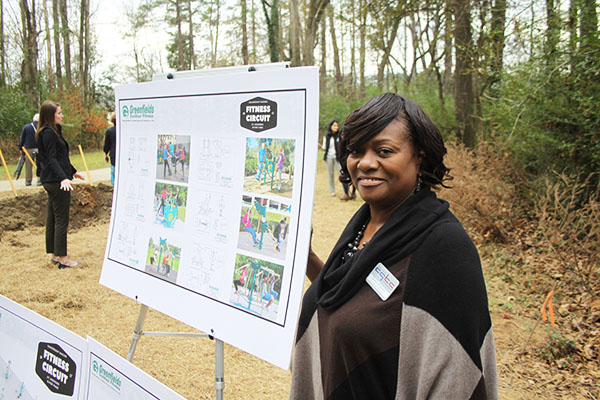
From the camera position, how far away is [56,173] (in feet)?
15.9

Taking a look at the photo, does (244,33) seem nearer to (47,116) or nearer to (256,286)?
(47,116)

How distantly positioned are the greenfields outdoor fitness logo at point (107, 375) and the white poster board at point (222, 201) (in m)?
0.45

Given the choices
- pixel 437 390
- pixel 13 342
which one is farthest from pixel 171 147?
pixel 437 390

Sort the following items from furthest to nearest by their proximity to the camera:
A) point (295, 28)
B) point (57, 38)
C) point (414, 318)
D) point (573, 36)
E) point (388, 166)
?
point (57, 38) < point (295, 28) < point (573, 36) < point (388, 166) < point (414, 318)

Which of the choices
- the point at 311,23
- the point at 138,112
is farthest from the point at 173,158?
the point at 311,23

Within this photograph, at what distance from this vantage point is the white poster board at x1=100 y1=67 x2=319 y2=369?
162cm

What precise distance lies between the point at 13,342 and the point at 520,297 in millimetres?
4611

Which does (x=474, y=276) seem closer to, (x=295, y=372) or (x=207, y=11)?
(x=295, y=372)

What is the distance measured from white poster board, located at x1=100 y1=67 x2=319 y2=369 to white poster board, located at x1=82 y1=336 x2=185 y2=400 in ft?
1.44

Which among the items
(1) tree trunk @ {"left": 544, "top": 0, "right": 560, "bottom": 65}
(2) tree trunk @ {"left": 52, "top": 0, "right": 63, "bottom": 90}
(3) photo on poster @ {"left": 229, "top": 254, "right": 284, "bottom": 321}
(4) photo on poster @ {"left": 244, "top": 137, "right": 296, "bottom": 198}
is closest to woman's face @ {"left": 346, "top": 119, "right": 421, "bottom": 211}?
(4) photo on poster @ {"left": 244, "top": 137, "right": 296, "bottom": 198}

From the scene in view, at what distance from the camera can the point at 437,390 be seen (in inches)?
44.6

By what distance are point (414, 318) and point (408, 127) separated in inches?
21.7

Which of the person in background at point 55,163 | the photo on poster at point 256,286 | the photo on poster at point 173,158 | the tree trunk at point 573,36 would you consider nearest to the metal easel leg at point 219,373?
the photo on poster at point 256,286

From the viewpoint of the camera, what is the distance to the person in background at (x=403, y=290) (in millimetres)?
1134
